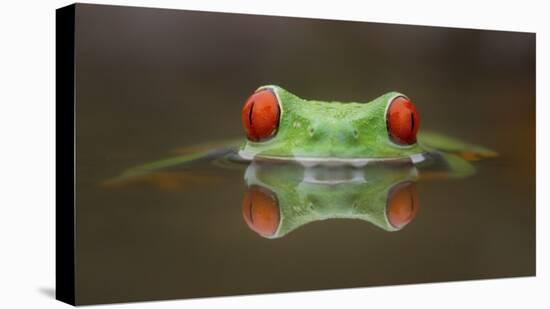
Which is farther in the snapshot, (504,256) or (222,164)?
(504,256)

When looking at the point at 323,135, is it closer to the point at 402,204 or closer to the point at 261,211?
the point at 261,211

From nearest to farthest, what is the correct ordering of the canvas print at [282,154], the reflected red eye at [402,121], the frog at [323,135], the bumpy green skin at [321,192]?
the canvas print at [282,154]
the frog at [323,135]
the bumpy green skin at [321,192]
the reflected red eye at [402,121]

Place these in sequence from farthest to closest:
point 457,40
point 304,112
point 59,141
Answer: point 457,40
point 304,112
point 59,141

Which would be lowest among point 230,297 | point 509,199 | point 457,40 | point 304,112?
point 230,297

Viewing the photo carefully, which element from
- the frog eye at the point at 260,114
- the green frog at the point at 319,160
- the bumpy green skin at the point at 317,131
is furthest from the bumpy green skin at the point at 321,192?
the frog eye at the point at 260,114

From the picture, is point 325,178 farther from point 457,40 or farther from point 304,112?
point 457,40

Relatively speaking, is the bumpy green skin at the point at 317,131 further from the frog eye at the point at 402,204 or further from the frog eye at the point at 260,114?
the frog eye at the point at 402,204

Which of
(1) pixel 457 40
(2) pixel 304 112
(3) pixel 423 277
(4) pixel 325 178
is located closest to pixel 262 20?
(2) pixel 304 112

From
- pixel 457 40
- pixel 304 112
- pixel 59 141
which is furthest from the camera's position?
pixel 457 40
